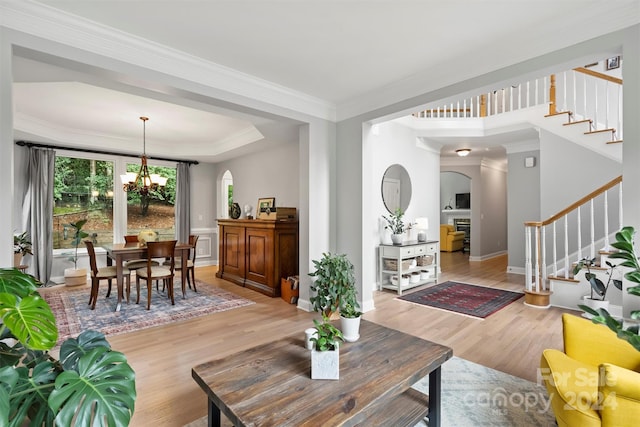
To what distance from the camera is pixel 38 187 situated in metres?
5.16

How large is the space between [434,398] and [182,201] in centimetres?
657

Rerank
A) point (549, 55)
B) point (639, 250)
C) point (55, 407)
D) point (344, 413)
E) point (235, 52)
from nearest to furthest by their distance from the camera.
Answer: point (55, 407), point (344, 413), point (639, 250), point (549, 55), point (235, 52)

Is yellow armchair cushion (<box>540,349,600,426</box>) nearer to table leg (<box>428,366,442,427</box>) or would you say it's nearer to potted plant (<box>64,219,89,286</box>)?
table leg (<box>428,366,442,427</box>)

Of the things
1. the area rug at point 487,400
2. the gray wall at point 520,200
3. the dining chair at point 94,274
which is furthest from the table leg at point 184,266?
the gray wall at point 520,200

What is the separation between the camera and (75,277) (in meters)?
5.23

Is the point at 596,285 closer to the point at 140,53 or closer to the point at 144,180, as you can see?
the point at 140,53

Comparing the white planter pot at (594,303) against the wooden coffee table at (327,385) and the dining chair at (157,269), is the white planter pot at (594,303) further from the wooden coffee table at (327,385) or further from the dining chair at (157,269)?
the dining chair at (157,269)

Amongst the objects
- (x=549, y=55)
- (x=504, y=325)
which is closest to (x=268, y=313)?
(x=504, y=325)

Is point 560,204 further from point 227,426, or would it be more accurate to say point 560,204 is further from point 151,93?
point 151,93

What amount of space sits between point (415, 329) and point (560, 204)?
3.81 metres

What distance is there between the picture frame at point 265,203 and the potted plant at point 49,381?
14.8 ft

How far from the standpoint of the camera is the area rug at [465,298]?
3.97 metres

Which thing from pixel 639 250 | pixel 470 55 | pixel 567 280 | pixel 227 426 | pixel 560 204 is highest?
pixel 470 55

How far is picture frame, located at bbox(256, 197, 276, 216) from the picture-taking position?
5.77 metres
